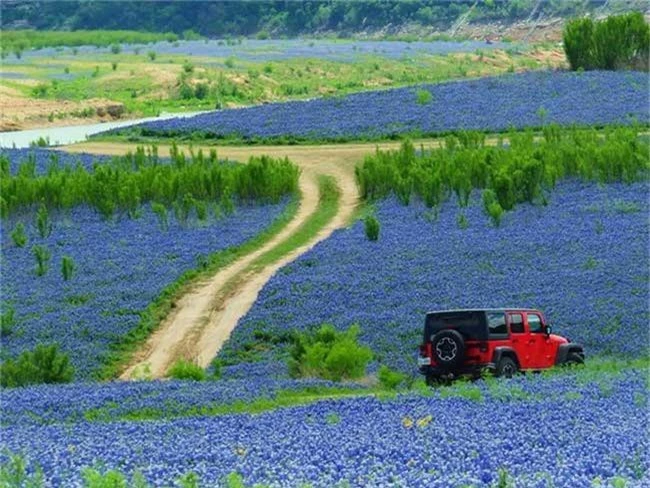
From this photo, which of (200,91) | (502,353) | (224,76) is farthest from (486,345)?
(224,76)

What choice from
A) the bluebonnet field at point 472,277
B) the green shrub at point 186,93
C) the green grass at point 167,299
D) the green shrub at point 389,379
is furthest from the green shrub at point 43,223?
the green shrub at point 186,93

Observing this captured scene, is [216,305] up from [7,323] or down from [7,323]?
down

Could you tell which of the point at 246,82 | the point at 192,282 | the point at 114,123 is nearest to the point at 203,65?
the point at 246,82

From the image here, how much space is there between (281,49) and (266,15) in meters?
39.0

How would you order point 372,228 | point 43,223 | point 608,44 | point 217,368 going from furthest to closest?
point 608,44 < point 43,223 < point 372,228 < point 217,368

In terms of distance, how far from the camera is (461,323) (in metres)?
27.5

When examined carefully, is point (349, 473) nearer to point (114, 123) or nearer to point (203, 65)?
point (114, 123)

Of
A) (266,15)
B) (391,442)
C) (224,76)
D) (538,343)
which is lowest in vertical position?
(538,343)

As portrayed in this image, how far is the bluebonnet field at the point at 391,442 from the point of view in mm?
13258

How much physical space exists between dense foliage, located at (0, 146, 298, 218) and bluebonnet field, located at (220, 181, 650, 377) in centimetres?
504

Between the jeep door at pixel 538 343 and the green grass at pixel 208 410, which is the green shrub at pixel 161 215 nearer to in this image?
the jeep door at pixel 538 343

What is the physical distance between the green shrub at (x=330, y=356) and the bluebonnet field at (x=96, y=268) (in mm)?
4384

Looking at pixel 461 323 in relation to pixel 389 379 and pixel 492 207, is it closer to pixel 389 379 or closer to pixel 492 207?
pixel 389 379

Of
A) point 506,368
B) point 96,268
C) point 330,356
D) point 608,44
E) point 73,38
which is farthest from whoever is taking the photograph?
point 73,38
